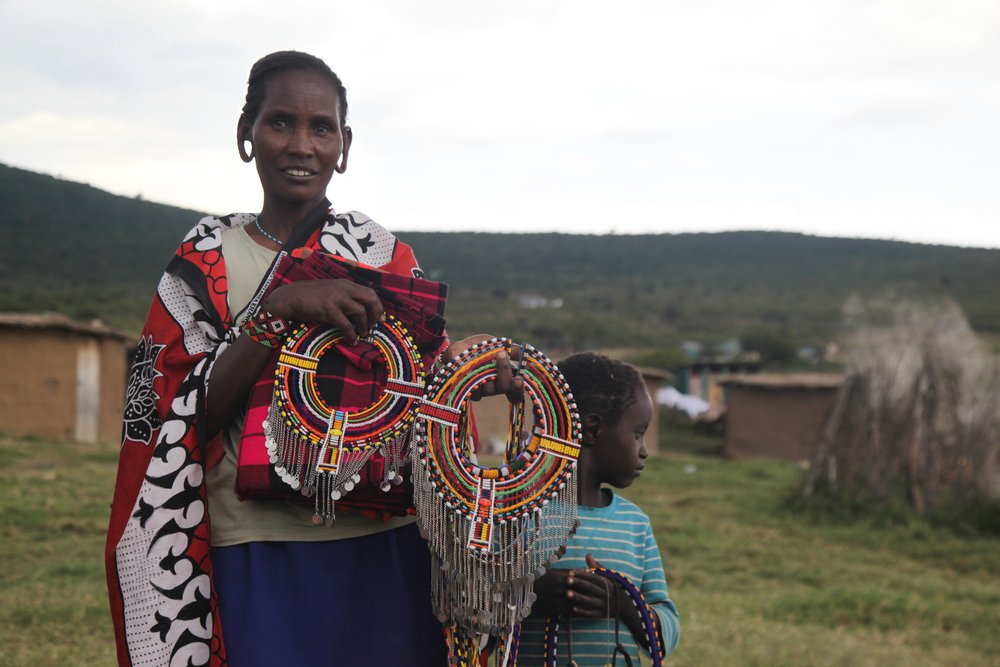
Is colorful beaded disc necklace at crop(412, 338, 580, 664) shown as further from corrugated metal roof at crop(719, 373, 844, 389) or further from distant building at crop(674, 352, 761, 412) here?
distant building at crop(674, 352, 761, 412)

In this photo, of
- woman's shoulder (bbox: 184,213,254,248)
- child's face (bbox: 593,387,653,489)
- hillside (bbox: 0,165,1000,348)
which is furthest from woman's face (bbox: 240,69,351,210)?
hillside (bbox: 0,165,1000,348)

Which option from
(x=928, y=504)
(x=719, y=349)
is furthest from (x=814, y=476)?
(x=719, y=349)

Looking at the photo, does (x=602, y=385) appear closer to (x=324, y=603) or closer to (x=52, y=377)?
(x=324, y=603)

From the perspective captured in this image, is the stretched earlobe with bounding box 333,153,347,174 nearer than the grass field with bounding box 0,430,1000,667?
Yes

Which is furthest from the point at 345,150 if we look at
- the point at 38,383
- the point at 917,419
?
the point at 38,383

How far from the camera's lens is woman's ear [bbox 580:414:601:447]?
240cm

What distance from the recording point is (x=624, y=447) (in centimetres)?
239

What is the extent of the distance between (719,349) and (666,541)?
2757cm

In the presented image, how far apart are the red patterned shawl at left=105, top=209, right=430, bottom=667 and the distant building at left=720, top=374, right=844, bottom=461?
1828cm

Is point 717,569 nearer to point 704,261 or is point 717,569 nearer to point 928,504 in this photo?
point 928,504

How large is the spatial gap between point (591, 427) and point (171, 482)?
924 millimetres

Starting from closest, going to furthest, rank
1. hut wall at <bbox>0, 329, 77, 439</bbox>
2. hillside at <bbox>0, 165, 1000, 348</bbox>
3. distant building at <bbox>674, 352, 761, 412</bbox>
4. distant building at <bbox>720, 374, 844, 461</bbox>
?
hut wall at <bbox>0, 329, 77, 439</bbox>, distant building at <bbox>720, 374, 844, 461</bbox>, distant building at <bbox>674, 352, 761, 412</bbox>, hillside at <bbox>0, 165, 1000, 348</bbox>

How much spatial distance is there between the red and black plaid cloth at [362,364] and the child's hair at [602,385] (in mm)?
471

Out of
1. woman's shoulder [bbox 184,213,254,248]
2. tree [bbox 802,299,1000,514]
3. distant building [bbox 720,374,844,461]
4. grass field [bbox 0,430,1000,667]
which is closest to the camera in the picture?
woman's shoulder [bbox 184,213,254,248]
